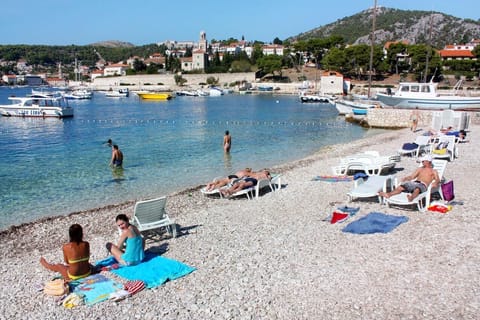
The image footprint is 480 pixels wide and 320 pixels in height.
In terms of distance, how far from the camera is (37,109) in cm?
4491

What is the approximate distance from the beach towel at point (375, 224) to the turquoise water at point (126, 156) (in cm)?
750

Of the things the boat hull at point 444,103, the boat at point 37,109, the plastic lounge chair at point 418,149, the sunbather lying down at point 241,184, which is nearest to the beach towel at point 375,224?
the sunbather lying down at point 241,184

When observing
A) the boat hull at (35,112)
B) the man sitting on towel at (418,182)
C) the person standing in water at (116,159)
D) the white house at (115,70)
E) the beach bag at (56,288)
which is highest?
the white house at (115,70)

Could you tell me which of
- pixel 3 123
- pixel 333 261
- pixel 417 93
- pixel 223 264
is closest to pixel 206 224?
pixel 223 264

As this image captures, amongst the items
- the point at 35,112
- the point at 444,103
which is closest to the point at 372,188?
the point at 444,103

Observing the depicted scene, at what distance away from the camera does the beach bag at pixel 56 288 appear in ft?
19.6

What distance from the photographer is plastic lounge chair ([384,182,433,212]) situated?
30.2 ft

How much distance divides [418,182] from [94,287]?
6974 millimetres

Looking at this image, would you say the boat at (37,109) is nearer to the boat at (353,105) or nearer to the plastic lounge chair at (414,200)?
the boat at (353,105)

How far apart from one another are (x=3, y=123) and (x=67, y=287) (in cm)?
4117

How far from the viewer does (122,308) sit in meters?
5.64

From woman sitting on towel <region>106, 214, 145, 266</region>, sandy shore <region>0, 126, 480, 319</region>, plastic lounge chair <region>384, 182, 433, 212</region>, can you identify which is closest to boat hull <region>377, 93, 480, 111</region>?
sandy shore <region>0, 126, 480, 319</region>

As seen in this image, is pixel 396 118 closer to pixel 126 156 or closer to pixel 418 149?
pixel 418 149

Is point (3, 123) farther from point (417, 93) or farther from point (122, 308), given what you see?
point (122, 308)
